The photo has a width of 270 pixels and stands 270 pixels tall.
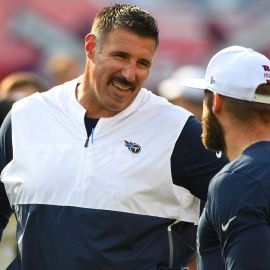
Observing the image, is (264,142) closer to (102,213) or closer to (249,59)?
(249,59)

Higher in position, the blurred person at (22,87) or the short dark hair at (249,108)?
the short dark hair at (249,108)

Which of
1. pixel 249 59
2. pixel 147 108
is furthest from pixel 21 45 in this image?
pixel 249 59

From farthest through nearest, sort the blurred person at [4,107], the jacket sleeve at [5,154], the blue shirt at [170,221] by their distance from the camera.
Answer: the blurred person at [4,107] → the jacket sleeve at [5,154] → the blue shirt at [170,221]

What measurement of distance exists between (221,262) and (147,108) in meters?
1.18

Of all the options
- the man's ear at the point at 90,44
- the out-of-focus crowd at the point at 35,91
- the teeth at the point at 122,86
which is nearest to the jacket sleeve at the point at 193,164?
the teeth at the point at 122,86

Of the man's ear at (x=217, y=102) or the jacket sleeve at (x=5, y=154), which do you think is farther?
Result: the jacket sleeve at (x=5, y=154)

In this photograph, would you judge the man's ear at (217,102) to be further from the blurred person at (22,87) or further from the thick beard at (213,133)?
the blurred person at (22,87)

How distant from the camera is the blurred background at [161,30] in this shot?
38.8 feet

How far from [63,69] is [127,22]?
17.9ft

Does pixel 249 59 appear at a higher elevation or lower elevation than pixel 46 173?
higher

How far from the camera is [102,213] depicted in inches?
183

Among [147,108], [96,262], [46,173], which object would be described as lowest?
[96,262]

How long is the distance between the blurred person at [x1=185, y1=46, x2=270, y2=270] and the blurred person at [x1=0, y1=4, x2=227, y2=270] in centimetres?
68

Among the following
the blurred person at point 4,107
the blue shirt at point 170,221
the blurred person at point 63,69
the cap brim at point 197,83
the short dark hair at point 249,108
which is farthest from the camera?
the blurred person at point 63,69
